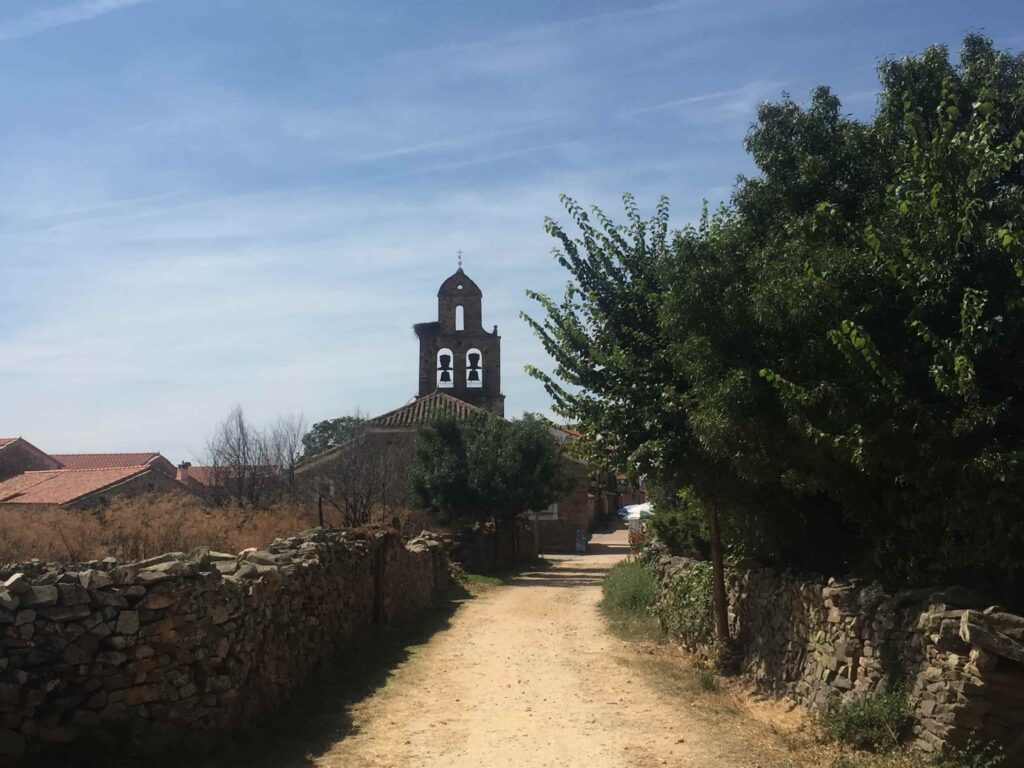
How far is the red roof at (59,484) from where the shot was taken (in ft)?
102

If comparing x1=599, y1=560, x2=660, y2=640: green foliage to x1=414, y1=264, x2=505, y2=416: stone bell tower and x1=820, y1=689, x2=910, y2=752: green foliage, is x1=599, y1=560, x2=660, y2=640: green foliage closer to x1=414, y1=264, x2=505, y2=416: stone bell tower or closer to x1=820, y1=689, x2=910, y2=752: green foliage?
x1=820, y1=689, x2=910, y2=752: green foliage

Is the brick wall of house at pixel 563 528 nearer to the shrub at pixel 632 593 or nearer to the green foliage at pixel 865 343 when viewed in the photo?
the shrub at pixel 632 593

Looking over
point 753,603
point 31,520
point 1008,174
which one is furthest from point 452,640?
point 1008,174

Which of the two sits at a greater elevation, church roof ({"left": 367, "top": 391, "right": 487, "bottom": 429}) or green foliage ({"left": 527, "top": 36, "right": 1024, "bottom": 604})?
church roof ({"left": 367, "top": 391, "right": 487, "bottom": 429})

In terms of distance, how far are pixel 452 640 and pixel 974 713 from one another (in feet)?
32.2

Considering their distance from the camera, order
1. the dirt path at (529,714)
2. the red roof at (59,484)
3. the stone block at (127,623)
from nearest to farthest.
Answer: the stone block at (127,623)
the dirt path at (529,714)
the red roof at (59,484)

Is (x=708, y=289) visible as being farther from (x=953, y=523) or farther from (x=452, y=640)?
(x=452, y=640)

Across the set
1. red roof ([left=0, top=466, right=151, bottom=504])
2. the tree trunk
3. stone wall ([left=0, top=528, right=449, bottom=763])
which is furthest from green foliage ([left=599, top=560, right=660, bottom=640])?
red roof ([left=0, top=466, right=151, bottom=504])

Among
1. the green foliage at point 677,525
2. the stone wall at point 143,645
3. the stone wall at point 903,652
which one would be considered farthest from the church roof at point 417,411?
the stone wall at point 143,645

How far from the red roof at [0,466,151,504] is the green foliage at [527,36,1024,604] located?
24076 mm

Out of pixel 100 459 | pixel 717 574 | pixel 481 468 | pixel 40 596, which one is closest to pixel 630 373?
pixel 717 574

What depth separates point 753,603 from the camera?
11898 millimetres

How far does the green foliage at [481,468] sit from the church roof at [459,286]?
43.6 ft

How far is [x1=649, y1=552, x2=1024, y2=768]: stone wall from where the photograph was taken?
6.75 metres
